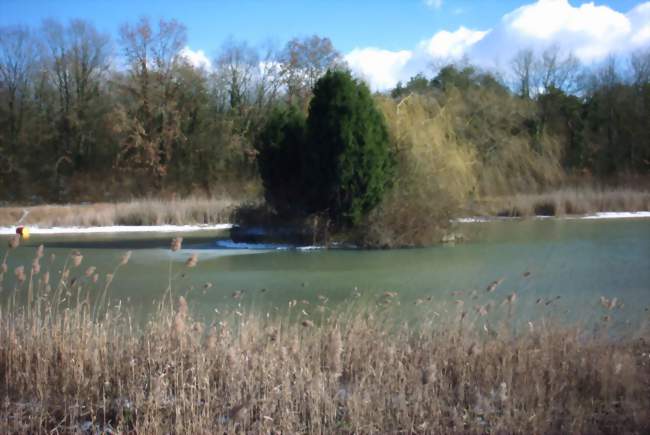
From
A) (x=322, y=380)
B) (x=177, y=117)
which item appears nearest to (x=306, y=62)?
(x=177, y=117)

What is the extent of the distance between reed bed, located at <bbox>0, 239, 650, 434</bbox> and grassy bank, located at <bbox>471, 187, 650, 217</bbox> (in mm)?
22060

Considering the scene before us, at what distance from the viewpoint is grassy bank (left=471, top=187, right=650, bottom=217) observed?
30109 millimetres

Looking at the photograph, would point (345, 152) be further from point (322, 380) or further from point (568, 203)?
point (322, 380)

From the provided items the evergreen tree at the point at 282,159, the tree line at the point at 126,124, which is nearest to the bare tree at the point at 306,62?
the tree line at the point at 126,124

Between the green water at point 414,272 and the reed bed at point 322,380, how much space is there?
5.41 feet

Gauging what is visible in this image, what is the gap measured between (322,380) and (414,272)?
920 centimetres

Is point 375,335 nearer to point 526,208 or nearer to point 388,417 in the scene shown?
point 388,417

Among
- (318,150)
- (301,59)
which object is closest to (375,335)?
(318,150)

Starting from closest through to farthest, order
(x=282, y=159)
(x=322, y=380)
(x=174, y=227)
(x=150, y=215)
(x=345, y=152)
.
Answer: (x=322, y=380), (x=345, y=152), (x=282, y=159), (x=174, y=227), (x=150, y=215)

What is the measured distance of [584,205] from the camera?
3081 cm

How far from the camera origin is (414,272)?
15.1 m

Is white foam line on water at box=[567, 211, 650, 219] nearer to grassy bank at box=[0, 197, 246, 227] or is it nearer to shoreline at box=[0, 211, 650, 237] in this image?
shoreline at box=[0, 211, 650, 237]

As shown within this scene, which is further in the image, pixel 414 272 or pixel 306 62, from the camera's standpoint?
pixel 306 62

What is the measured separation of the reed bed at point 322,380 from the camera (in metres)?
5.54
